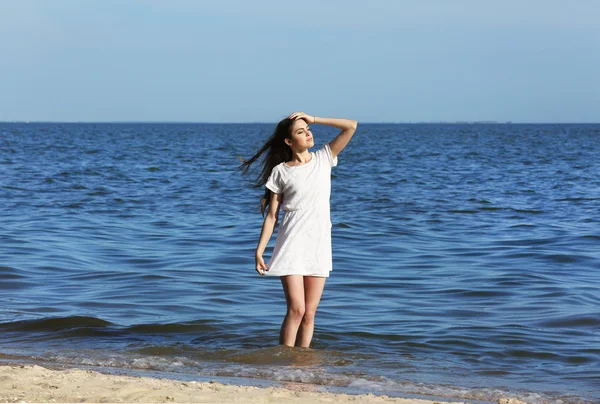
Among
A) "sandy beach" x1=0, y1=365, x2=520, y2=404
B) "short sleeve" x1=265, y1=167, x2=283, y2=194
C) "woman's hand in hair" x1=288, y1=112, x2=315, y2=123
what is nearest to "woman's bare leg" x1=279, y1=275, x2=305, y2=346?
"short sleeve" x1=265, y1=167, x2=283, y2=194

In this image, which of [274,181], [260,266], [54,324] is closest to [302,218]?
[274,181]

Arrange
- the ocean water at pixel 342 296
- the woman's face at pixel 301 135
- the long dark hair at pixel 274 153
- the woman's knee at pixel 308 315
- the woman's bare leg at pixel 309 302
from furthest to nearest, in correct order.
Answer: the ocean water at pixel 342 296 → the woman's knee at pixel 308 315 → the woman's bare leg at pixel 309 302 → the long dark hair at pixel 274 153 → the woman's face at pixel 301 135

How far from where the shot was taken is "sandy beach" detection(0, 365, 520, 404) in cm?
535

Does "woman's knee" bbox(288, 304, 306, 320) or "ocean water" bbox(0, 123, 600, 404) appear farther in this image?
"ocean water" bbox(0, 123, 600, 404)

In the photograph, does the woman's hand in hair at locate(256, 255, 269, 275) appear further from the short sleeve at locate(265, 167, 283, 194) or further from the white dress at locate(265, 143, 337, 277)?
the short sleeve at locate(265, 167, 283, 194)

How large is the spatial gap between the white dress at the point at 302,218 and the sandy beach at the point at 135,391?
3.26ft

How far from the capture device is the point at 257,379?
21.7ft

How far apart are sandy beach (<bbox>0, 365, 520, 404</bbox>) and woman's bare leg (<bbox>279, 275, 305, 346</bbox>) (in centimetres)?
81

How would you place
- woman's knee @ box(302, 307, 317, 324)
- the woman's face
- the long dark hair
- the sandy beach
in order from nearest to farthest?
the sandy beach, the woman's face, the long dark hair, woman's knee @ box(302, 307, 317, 324)

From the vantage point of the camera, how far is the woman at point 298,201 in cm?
656

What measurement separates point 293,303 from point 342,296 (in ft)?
10.8

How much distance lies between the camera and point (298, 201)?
659 centimetres

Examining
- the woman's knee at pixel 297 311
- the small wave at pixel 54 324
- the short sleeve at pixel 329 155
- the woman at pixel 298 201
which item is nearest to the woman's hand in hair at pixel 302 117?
the woman at pixel 298 201

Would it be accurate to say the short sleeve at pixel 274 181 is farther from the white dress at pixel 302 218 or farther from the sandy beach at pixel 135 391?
A: the sandy beach at pixel 135 391
